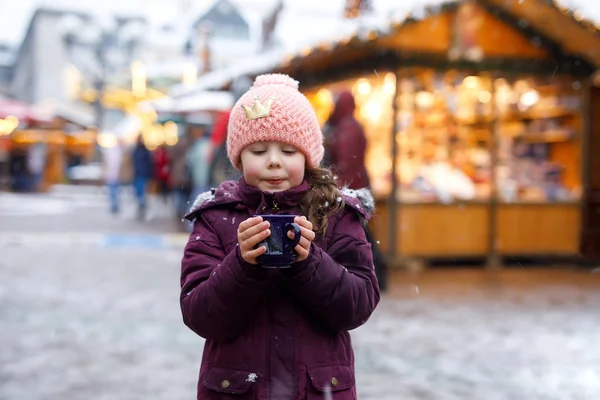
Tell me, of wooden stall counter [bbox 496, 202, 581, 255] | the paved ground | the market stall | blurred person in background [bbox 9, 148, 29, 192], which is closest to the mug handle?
the paved ground

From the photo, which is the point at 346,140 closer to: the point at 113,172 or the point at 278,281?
the point at 278,281

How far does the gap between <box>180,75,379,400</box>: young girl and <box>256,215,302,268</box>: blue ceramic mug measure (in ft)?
0.32

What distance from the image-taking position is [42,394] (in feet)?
13.8

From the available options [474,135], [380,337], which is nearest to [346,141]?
[380,337]

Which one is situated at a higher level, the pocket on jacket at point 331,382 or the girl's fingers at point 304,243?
the girl's fingers at point 304,243

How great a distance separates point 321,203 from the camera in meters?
1.89

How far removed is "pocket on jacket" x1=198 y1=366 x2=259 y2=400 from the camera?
1835 mm

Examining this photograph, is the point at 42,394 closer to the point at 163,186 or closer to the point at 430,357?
the point at 430,357

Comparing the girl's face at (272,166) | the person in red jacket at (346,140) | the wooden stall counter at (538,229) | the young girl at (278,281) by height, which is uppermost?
A: the person in red jacket at (346,140)

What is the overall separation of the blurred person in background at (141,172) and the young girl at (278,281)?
47.2 ft

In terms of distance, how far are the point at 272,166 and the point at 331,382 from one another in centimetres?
57

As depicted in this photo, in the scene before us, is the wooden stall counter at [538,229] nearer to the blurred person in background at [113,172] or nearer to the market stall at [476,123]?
the market stall at [476,123]

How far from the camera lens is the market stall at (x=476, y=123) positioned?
30.5ft

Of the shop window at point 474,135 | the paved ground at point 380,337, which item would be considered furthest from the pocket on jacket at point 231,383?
the shop window at point 474,135
